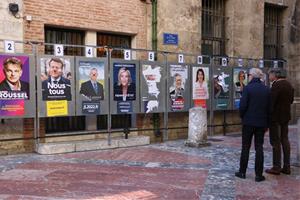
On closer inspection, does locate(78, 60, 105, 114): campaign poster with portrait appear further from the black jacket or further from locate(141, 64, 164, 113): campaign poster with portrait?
the black jacket

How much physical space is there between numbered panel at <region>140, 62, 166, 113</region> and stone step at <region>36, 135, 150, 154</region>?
81 centimetres

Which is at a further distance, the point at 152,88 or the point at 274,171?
the point at 152,88

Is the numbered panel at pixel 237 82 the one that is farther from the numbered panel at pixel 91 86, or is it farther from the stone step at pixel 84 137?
the numbered panel at pixel 91 86

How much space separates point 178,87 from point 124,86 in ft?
6.10

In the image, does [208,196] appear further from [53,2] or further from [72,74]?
[53,2]

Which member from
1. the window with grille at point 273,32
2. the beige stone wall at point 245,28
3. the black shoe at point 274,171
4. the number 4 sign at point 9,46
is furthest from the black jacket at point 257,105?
the window with grille at point 273,32

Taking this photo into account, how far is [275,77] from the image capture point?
324 inches

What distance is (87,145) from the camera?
10547 mm

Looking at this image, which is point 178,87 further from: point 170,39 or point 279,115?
point 279,115

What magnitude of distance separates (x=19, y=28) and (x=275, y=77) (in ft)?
18.4

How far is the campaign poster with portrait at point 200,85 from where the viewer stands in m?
12.8

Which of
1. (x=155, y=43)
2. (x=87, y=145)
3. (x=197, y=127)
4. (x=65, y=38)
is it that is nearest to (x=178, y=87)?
(x=155, y=43)

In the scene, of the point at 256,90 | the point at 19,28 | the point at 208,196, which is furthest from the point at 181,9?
the point at 208,196

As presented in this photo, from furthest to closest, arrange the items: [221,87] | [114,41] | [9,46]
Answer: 1. [221,87]
2. [114,41]
3. [9,46]
